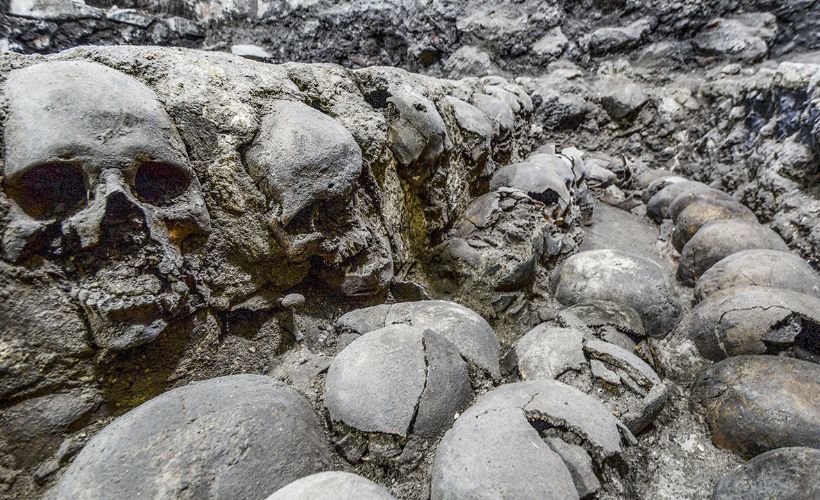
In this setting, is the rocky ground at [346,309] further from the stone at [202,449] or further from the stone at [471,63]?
the stone at [471,63]

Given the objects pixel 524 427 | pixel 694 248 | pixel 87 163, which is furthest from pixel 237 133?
pixel 694 248

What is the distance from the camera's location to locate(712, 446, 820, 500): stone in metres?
1.19

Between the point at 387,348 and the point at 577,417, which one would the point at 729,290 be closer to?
the point at 577,417

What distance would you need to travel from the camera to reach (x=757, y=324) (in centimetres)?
186

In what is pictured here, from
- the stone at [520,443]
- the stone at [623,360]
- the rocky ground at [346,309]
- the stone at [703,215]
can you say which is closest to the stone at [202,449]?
the rocky ground at [346,309]

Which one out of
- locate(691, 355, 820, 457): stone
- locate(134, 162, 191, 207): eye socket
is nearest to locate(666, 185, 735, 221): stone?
locate(691, 355, 820, 457): stone

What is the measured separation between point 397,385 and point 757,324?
1874mm

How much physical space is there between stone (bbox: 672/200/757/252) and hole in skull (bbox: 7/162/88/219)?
4.05 m

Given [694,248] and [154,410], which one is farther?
[694,248]

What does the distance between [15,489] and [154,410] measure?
0.48 m

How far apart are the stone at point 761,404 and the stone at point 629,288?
485 millimetres

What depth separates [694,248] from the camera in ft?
9.29

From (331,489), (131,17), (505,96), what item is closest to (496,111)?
(505,96)

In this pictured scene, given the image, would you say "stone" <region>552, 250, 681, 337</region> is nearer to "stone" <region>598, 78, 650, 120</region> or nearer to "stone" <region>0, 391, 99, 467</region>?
"stone" <region>0, 391, 99, 467</region>
